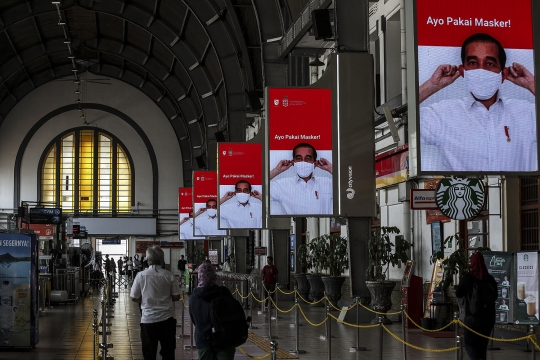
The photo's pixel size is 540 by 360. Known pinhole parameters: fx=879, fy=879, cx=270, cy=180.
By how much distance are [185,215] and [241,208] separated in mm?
17550

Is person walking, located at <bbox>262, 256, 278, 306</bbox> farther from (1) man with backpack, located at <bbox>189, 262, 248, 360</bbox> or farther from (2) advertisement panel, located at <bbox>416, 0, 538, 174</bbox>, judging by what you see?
(1) man with backpack, located at <bbox>189, 262, 248, 360</bbox>

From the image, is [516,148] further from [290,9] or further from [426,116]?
[290,9]

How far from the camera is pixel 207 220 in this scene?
33812 millimetres

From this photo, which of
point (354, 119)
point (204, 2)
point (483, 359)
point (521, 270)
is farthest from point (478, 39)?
point (204, 2)

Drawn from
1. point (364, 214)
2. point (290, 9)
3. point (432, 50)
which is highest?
point (290, 9)

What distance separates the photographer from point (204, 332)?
8281 millimetres

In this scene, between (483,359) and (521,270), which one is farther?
(521,270)

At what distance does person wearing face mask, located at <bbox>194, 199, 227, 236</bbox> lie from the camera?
110ft

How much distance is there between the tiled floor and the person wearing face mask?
34.4ft

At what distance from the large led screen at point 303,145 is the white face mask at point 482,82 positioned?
7.07 m

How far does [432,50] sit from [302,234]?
2294 centimetres

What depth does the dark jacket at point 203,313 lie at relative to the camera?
827 cm

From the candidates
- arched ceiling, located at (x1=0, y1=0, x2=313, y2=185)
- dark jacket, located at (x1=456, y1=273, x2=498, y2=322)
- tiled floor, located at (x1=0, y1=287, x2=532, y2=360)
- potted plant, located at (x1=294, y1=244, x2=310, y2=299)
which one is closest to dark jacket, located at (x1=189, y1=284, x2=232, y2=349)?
dark jacket, located at (x1=456, y1=273, x2=498, y2=322)

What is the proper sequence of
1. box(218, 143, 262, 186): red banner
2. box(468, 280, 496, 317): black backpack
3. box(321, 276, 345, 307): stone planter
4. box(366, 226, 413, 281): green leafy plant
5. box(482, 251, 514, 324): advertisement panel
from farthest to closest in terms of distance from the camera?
box(218, 143, 262, 186): red banner, box(321, 276, 345, 307): stone planter, box(366, 226, 413, 281): green leafy plant, box(482, 251, 514, 324): advertisement panel, box(468, 280, 496, 317): black backpack
